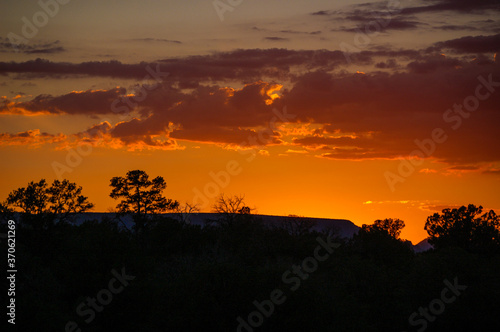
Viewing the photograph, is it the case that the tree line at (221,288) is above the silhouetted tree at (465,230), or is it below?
below

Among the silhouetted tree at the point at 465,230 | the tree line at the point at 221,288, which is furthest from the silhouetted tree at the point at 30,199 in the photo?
the silhouetted tree at the point at 465,230

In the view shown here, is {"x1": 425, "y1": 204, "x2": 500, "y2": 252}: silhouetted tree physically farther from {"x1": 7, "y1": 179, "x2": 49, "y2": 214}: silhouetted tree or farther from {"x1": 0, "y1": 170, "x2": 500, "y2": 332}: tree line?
{"x1": 7, "y1": 179, "x2": 49, "y2": 214}: silhouetted tree

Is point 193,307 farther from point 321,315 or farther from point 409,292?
point 409,292

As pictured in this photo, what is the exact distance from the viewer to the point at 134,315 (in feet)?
153

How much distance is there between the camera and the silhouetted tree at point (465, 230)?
253 feet

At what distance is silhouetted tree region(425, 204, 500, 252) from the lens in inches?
3039

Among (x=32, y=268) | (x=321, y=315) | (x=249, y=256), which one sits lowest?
(x=321, y=315)

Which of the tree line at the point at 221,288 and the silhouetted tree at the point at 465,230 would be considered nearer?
the tree line at the point at 221,288

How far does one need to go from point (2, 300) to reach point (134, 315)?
8.45 meters

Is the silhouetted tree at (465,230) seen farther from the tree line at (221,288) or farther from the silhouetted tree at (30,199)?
the silhouetted tree at (30,199)

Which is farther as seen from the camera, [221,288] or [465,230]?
[465,230]

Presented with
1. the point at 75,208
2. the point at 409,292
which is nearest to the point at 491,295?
the point at 409,292

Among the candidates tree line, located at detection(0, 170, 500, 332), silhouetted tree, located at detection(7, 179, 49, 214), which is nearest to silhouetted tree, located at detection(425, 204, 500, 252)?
tree line, located at detection(0, 170, 500, 332)

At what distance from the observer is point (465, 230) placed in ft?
264
